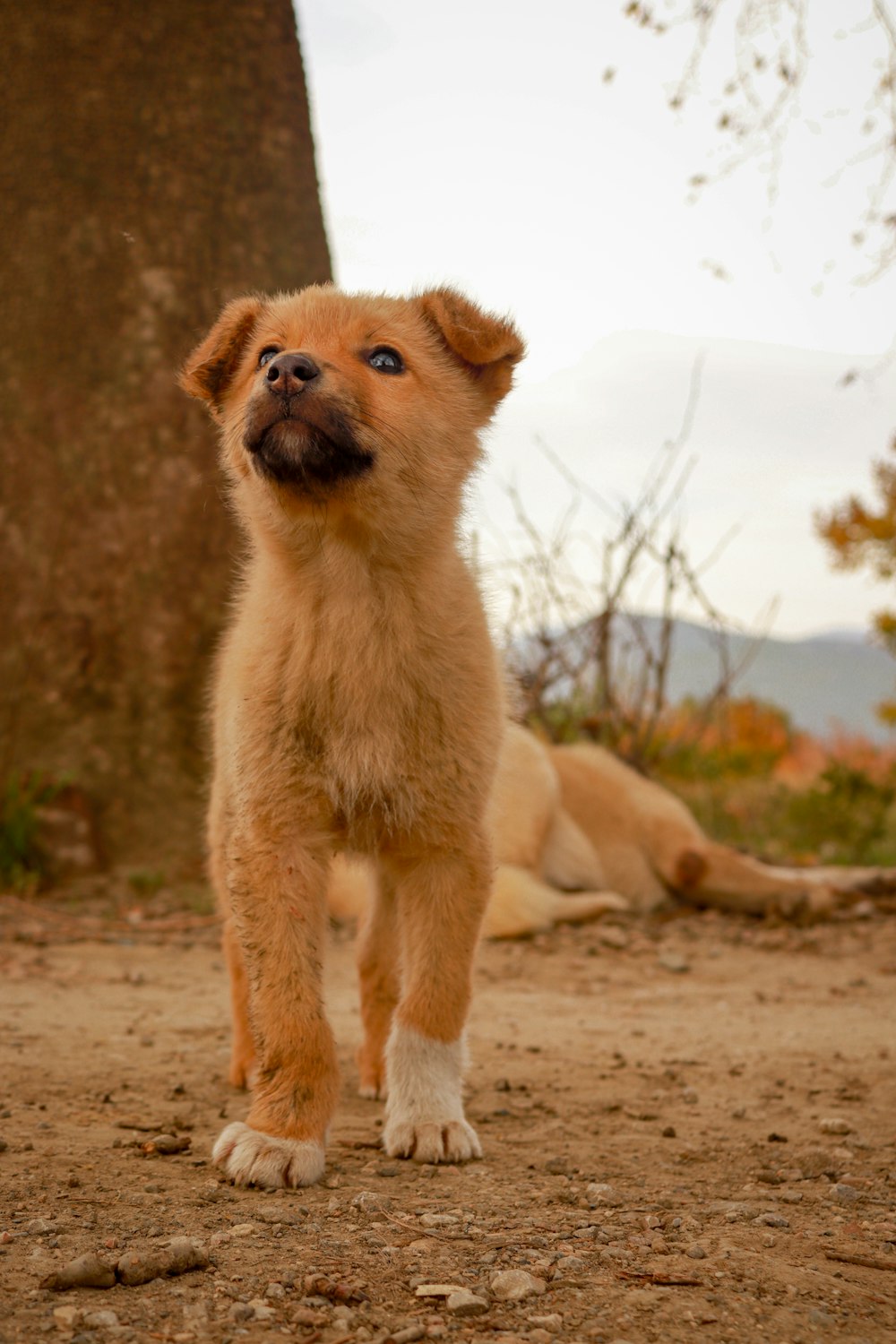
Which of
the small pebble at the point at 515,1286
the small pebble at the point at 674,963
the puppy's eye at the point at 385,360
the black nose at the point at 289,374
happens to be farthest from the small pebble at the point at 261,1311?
the small pebble at the point at 674,963

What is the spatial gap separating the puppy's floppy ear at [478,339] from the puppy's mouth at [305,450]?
70 centimetres

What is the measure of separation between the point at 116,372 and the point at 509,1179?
6.16m

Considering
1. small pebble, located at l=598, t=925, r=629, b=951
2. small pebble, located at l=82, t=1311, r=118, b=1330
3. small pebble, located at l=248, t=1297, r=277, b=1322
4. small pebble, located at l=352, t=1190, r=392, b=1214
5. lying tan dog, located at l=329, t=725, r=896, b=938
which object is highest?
lying tan dog, located at l=329, t=725, r=896, b=938

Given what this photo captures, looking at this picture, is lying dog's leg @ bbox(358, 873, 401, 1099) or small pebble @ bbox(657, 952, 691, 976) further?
small pebble @ bbox(657, 952, 691, 976)

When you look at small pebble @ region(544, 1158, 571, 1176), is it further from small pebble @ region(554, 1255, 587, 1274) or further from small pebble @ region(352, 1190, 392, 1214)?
small pebble @ region(554, 1255, 587, 1274)

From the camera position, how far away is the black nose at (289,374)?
315cm

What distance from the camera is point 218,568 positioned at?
7.98m

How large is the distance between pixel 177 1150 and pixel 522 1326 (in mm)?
1377

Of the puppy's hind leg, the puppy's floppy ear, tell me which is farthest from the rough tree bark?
the puppy's floppy ear

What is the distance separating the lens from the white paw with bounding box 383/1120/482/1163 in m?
3.26

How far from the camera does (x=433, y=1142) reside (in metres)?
3.27

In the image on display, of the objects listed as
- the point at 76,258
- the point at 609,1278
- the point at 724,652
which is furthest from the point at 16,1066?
the point at 724,652

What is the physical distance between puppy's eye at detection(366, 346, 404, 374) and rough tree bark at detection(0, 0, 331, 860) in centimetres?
436

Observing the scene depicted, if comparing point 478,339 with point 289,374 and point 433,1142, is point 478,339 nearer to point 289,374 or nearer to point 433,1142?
point 289,374
